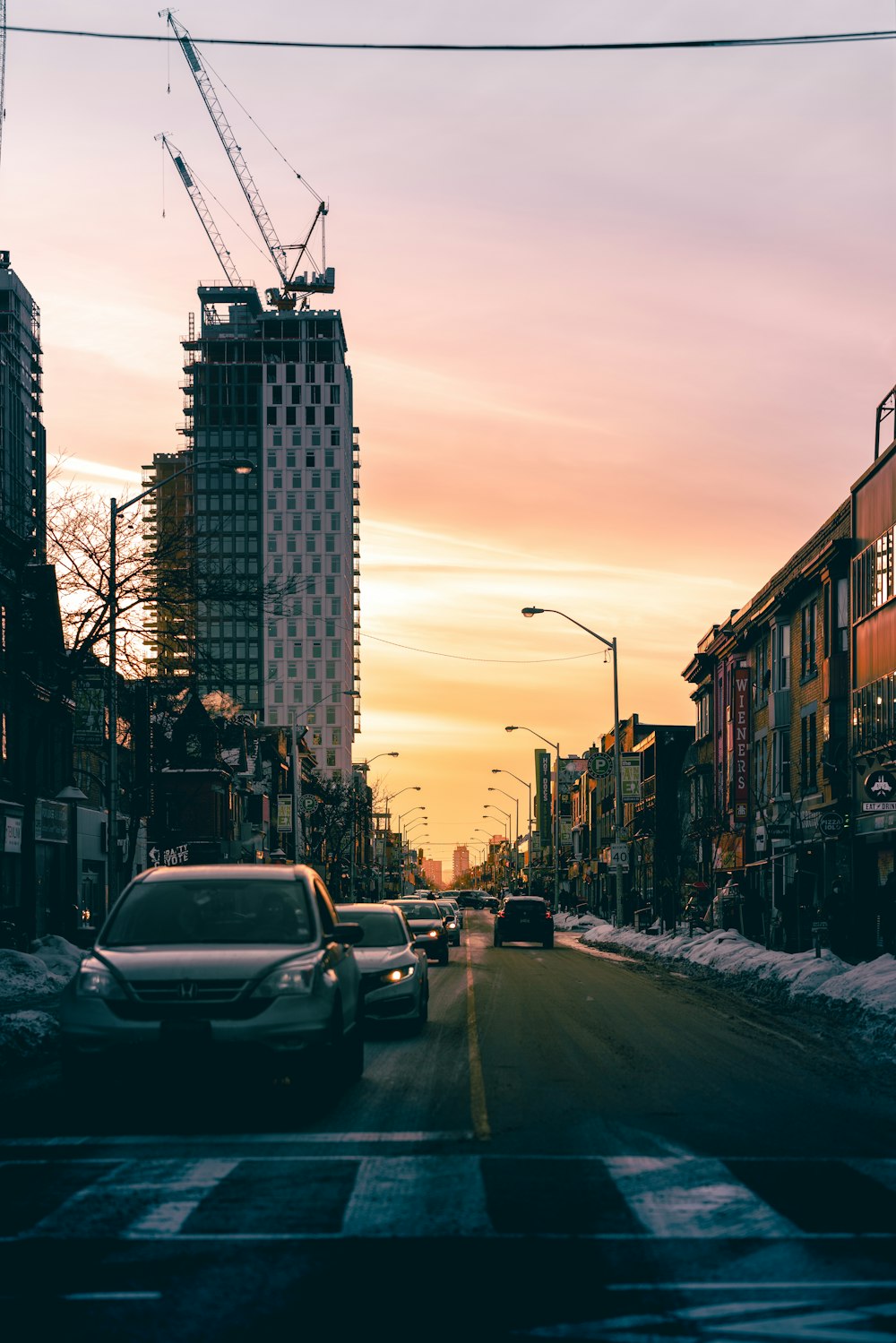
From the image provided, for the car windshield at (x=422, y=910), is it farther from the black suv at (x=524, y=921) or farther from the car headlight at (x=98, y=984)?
the car headlight at (x=98, y=984)

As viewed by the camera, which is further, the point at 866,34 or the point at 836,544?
the point at 836,544

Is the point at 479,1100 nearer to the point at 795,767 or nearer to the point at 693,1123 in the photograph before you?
the point at 693,1123

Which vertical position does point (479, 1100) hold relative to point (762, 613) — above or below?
below

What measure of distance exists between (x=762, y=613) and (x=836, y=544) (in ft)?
33.3

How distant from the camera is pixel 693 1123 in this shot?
1162 centimetres

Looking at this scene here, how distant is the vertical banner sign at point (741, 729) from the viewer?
4919 centimetres

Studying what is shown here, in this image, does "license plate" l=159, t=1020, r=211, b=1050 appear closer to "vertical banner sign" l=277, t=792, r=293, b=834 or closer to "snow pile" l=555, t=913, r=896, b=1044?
"snow pile" l=555, t=913, r=896, b=1044

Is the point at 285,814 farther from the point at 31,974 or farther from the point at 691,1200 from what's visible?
the point at 691,1200

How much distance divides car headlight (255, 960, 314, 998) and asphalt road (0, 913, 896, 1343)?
0.97 metres

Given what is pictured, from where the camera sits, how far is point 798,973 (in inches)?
1112

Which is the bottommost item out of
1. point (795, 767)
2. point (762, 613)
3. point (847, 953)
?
point (847, 953)

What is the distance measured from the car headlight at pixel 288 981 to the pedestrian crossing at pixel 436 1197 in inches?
63.2

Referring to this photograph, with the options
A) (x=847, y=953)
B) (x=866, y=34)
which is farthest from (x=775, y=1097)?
(x=847, y=953)

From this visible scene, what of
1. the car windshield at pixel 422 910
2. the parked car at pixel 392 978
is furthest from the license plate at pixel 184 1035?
the car windshield at pixel 422 910
